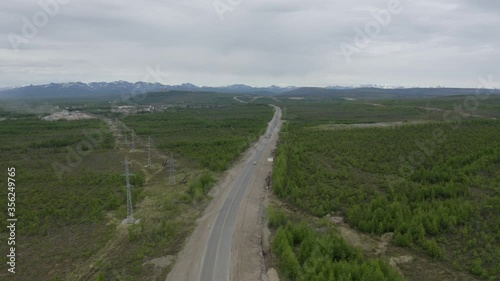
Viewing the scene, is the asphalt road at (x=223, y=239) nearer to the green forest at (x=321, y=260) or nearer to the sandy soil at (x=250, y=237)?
the sandy soil at (x=250, y=237)

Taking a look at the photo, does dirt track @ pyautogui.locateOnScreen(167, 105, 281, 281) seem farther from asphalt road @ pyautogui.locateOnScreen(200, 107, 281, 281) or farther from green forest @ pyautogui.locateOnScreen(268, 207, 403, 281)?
green forest @ pyautogui.locateOnScreen(268, 207, 403, 281)

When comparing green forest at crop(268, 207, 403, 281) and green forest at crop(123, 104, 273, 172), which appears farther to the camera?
green forest at crop(123, 104, 273, 172)

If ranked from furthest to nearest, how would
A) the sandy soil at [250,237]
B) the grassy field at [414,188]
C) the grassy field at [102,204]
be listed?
the grassy field at [414,188], the grassy field at [102,204], the sandy soil at [250,237]

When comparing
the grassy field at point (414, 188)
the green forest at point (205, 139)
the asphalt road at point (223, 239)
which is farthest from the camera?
the green forest at point (205, 139)

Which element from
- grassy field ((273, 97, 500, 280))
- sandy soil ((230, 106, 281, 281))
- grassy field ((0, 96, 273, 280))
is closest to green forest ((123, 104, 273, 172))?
grassy field ((0, 96, 273, 280))

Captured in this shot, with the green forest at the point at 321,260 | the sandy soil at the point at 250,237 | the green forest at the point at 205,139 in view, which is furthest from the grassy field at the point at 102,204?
the green forest at the point at 321,260

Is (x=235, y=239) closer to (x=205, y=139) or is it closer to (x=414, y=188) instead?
(x=414, y=188)

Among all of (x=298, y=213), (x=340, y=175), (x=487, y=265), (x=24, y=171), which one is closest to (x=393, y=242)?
(x=487, y=265)
